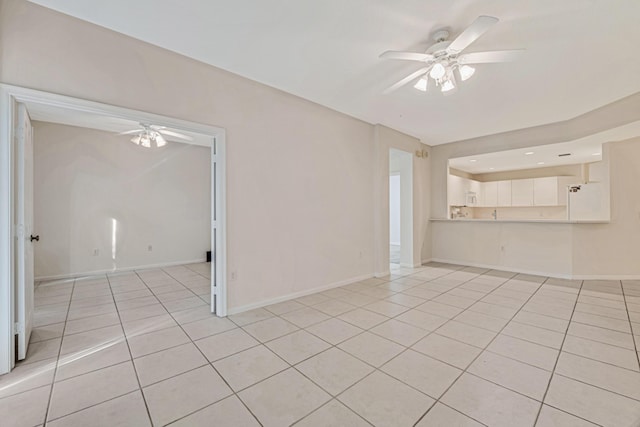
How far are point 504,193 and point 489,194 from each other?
36 centimetres

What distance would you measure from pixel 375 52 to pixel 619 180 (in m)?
5.00

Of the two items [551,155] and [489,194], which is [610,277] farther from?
[489,194]

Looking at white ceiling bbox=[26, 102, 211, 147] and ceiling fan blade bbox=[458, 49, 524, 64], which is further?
white ceiling bbox=[26, 102, 211, 147]

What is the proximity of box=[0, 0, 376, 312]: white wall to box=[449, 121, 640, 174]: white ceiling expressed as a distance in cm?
307

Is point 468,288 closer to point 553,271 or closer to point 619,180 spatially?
point 553,271

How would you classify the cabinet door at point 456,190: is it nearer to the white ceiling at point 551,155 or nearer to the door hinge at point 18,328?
the white ceiling at point 551,155

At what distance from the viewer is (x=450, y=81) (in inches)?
97.7

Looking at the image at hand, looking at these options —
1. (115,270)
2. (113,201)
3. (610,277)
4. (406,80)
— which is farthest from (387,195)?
(115,270)

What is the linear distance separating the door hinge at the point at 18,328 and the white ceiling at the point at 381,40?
8.10 feet

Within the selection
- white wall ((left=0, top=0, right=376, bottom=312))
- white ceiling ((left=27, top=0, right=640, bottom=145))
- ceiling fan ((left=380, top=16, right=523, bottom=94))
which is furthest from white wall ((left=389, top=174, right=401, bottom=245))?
ceiling fan ((left=380, top=16, right=523, bottom=94))

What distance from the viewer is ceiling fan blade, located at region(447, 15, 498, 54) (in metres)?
1.71

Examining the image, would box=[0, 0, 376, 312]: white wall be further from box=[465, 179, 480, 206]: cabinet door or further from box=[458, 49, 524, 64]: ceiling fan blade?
box=[465, 179, 480, 206]: cabinet door

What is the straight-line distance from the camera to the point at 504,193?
7363 millimetres

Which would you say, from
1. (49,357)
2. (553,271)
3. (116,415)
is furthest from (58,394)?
(553,271)
